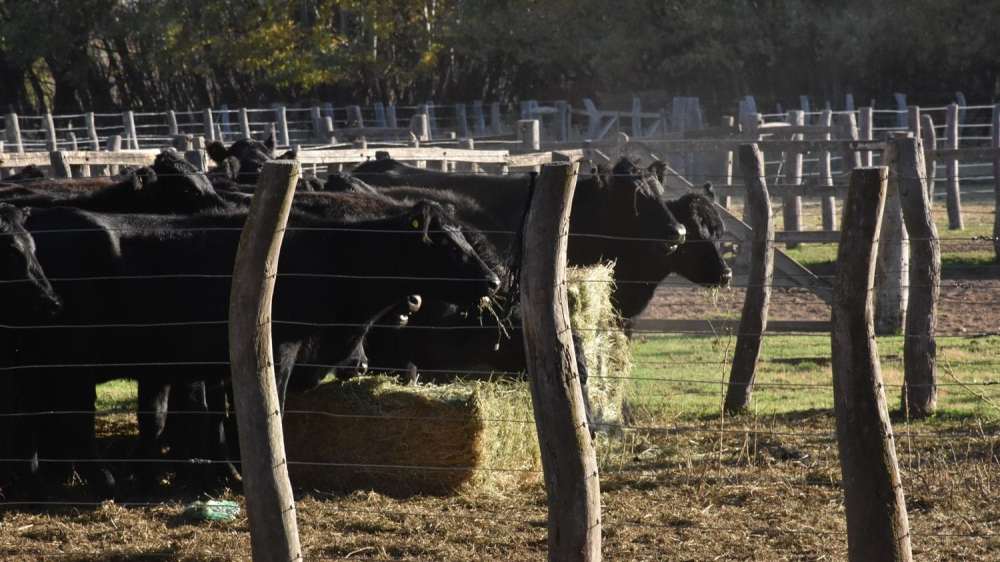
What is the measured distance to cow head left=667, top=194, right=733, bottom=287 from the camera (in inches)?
397

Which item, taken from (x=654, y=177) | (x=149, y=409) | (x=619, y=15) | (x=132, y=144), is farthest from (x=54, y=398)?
(x=619, y=15)

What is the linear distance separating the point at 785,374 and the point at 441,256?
4052 millimetres

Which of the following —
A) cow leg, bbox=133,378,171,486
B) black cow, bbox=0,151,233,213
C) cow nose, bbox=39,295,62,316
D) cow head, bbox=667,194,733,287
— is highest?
black cow, bbox=0,151,233,213

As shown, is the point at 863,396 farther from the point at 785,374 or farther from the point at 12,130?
the point at 12,130

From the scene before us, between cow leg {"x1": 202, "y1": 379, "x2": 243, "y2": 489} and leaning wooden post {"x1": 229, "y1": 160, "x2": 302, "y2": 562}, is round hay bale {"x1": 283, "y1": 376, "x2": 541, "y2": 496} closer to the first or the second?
cow leg {"x1": 202, "y1": 379, "x2": 243, "y2": 489}

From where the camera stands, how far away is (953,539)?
566cm

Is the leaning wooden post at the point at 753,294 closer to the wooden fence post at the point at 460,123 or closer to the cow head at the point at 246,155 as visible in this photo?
the cow head at the point at 246,155

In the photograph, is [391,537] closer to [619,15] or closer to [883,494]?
[883,494]

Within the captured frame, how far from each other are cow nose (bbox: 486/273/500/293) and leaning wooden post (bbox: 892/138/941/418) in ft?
9.36

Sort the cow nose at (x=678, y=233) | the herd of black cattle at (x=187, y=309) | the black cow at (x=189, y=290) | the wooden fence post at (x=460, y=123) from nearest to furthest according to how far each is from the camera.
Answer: the herd of black cattle at (x=187, y=309) < the black cow at (x=189, y=290) < the cow nose at (x=678, y=233) < the wooden fence post at (x=460, y=123)

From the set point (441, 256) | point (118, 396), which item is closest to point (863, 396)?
point (441, 256)

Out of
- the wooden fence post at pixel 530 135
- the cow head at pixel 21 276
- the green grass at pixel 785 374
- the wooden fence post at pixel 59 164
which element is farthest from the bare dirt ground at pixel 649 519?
the wooden fence post at pixel 530 135

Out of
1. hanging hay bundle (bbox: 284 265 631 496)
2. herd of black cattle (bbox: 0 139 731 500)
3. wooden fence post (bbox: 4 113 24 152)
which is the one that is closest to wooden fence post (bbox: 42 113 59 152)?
wooden fence post (bbox: 4 113 24 152)

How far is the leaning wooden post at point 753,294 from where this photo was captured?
902cm
